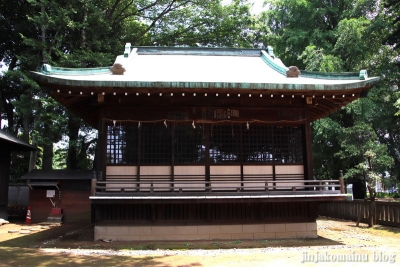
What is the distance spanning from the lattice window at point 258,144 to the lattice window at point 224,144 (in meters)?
0.31

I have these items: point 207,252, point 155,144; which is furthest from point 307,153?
point 155,144

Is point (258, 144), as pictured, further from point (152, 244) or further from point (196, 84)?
point (152, 244)

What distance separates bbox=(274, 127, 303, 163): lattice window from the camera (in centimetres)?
1291

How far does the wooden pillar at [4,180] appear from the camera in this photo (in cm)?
1920

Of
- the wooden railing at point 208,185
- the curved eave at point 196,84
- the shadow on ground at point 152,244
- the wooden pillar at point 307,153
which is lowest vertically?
the shadow on ground at point 152,244

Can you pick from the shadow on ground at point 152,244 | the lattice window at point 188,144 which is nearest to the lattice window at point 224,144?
the lattice window at point 188,144

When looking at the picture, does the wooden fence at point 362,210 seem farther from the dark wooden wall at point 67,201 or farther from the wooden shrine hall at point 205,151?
the dark wooden wall at point 67,201

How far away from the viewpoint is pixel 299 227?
12461 mm

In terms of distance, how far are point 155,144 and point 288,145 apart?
200 inches

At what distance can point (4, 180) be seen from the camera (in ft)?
64.7

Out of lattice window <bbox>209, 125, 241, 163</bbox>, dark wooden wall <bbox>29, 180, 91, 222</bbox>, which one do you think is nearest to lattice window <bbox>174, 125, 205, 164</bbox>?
lattice window <bbox>209, 125, 241, 163</bbox>

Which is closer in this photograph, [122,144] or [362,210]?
[122,144]

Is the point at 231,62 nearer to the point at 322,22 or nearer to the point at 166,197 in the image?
the point at 166,197

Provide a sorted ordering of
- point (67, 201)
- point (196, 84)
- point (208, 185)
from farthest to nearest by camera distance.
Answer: point (67, 201), point (208, 185), point (196, 84)
